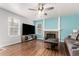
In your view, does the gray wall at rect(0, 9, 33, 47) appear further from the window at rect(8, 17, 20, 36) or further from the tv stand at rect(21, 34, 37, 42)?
the tv stand at rect(21, 34, 37, 42)

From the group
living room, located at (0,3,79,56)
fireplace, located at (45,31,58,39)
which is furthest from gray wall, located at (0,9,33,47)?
fireplace, located at (45,31,58,39)

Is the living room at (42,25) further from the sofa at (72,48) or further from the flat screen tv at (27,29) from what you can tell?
the sofa at (72,48)

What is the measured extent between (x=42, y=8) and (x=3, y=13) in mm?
2370

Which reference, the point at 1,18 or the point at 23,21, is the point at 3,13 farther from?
the point at 23,21

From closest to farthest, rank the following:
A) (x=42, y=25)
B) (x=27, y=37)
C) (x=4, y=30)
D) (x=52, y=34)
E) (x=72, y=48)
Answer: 1. (x=72, y=48)
2. (x=4, y=30)
3. (x=52, y=34)
4. (x=27, y=37)
5. (x=42, y=25)

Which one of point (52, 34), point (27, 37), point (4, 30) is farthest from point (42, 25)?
point (4, 30)

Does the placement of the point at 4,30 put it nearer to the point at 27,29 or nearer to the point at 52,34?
the point at 27,29

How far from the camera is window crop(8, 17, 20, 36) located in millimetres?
5223

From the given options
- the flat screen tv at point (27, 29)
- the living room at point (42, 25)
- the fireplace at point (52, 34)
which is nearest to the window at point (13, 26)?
the living room at point (42, 25)

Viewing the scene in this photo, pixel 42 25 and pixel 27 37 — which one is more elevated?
pixel 42 25

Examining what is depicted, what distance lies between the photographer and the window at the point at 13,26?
17.1 ft

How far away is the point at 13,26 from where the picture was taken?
567cm

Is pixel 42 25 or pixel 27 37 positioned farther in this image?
pixel 42 25

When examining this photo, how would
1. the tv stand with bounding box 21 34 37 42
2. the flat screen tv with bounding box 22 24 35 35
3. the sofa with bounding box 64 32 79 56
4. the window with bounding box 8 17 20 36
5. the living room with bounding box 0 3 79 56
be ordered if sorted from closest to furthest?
the sofa with bounding box 64 32 79 56 < the living room with bounding box 0 3 79 56 < the window with bounding box 8 17 20 36 < the flat screen tv with bounding box 22 24 35 35 < the tv stand with bounding box 21 34 37 42
